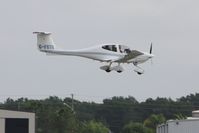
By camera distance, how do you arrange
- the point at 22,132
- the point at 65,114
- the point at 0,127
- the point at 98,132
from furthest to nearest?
the point at 98,132
the point at 65,114
the point at 22,132
the point at 0,127

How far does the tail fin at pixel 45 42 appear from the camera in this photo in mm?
76812

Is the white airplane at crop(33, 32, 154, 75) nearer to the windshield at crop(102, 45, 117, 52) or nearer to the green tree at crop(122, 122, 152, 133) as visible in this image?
the windshield at crop(102, 45, 117, 52)

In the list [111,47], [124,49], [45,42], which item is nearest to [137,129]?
[111,47]

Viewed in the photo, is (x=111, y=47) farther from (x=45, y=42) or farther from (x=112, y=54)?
(x=45, y=42)

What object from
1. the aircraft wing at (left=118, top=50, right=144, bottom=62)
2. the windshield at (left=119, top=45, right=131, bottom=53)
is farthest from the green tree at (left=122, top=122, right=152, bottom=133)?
the aircraft wing at (left=118, top=50, right=144, bottom=62)

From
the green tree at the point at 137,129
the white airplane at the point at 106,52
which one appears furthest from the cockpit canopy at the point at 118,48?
the green tree at the point at 137,129

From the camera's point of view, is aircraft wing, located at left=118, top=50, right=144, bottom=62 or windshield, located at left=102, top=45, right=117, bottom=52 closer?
aircraft wing, located at left=118, top=50, right=144, bottom=62

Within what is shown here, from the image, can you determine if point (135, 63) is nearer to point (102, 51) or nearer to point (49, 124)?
point (102, 51)

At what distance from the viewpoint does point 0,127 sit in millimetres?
81375

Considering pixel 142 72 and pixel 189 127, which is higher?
pixel 142 72

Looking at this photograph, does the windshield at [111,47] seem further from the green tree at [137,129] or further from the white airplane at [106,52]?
the green tree at [137,129]

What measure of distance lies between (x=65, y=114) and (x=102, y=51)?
5739 centimetres

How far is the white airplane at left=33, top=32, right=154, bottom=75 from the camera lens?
76875 millimetres

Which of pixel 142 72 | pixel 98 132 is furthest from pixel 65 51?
pixel 98 132
